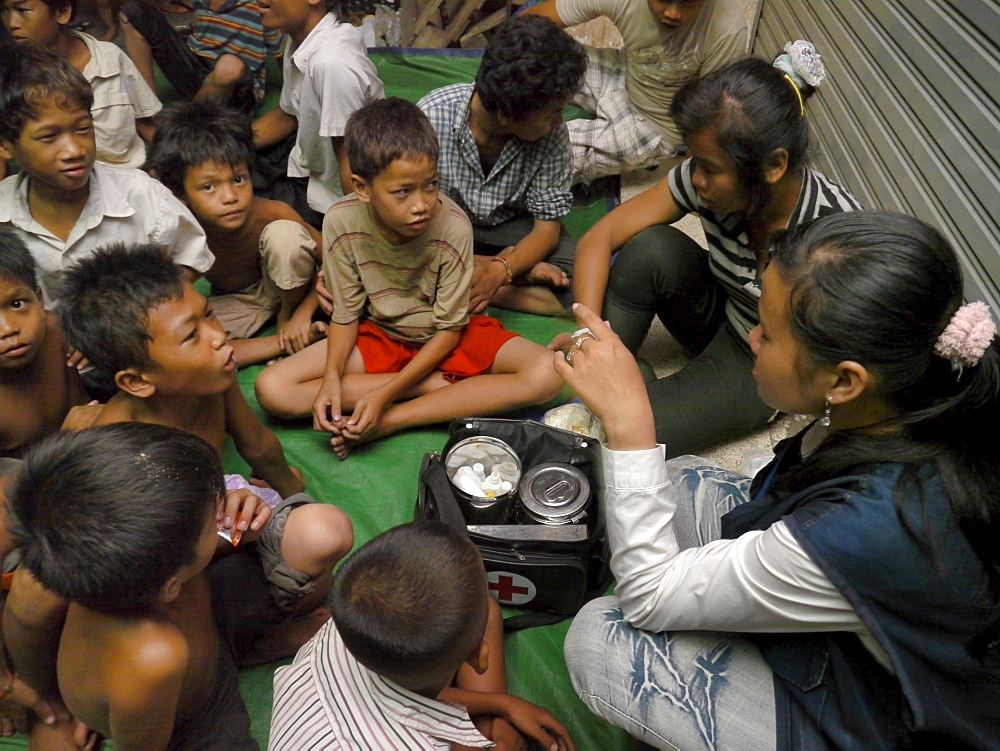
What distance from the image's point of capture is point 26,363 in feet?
4.69

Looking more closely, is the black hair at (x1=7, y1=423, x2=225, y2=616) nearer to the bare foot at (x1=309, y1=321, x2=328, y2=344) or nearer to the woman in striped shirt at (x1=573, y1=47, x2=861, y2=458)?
the bare foot at (x1=309, y1=321, x2=328, y2=344)

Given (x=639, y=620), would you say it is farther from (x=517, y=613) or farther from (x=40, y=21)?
(x=40, y=21)

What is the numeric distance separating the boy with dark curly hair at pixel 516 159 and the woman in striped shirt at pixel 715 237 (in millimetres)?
248

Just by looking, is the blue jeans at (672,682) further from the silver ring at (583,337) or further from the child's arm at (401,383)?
the child's arm at (401,383)

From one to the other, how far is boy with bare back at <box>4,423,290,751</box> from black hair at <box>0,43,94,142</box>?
0.95m

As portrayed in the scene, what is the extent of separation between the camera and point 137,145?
230 cm

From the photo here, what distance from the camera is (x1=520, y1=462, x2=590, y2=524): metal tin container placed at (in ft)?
4.59

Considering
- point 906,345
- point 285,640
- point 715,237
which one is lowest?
point 285,640

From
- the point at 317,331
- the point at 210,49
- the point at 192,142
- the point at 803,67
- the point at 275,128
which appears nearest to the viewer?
the point at 803,67

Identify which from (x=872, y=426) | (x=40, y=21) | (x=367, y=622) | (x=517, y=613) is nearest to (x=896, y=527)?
(x=872, y=426)

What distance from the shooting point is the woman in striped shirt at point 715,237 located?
1.43 meters

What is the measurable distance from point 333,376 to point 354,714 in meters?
0.99

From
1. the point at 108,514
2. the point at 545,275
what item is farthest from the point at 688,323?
the point at 108,514

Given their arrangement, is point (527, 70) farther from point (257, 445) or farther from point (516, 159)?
point (257, 445)
